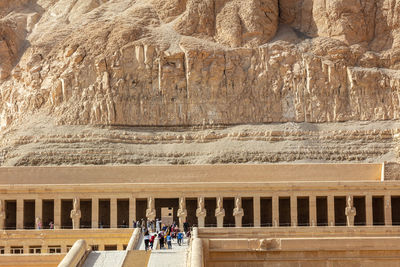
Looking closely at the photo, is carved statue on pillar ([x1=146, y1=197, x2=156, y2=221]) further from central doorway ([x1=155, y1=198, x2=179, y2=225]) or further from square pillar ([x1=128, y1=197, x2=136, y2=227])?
central doorway ([x1=155, y1=198, x2=179, y2=225])

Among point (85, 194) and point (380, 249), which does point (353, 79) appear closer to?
point (85, 194)

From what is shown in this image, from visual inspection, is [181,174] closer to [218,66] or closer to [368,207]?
[368,207]

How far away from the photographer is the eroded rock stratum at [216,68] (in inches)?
2734

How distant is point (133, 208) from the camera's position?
52531 millimetres

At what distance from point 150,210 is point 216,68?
22.4m

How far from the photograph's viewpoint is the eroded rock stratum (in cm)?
6944

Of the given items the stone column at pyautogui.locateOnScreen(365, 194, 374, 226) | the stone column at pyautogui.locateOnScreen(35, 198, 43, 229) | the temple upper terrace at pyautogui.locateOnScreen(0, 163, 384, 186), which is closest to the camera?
the stone column at pyautogui.locateOnScreen(35, 198, 43, 229)

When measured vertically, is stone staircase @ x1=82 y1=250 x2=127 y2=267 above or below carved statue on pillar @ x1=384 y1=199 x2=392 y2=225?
above

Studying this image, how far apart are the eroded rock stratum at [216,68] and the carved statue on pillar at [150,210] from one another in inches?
699

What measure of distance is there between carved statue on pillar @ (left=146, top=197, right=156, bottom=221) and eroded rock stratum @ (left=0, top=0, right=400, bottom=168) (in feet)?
58.2

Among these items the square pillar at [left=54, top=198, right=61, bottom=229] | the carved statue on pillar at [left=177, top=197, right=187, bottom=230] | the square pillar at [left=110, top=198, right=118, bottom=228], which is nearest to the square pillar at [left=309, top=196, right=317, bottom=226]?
the carved statue on pillar at [left=177, top=197, right=187, bottom=230]

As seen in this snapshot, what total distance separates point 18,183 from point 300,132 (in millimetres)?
24219

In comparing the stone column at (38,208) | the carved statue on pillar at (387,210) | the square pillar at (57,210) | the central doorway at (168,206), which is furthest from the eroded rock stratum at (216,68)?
the square pillar at (57,210)

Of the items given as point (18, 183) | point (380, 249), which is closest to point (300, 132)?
point (18, 183)
